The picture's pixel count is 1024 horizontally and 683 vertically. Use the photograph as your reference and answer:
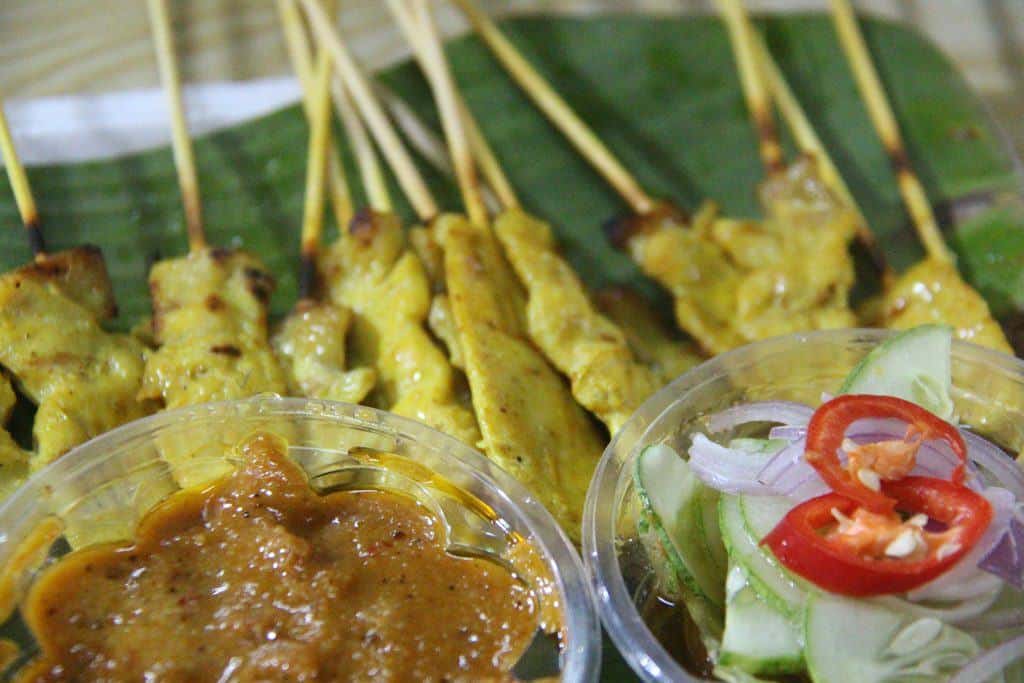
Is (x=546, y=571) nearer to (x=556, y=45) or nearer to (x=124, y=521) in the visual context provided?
(x=124, y=521)

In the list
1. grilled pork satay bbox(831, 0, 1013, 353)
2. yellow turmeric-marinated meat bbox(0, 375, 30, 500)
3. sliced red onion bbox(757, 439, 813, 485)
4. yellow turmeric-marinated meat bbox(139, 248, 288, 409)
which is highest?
yellow turmeric-marinated meat bbox(139, 248, 288, 409)

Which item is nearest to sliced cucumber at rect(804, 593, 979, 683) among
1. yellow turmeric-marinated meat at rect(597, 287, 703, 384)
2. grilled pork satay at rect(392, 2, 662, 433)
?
grilled pork satay at rect(392, 2, 662, 433)

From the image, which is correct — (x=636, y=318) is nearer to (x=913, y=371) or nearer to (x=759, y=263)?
(x=759, y=263)

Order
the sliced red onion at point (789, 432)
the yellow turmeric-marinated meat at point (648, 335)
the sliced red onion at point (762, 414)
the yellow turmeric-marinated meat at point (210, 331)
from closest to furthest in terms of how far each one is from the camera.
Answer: the sliced red onion at point (789, 432) < the sliced red onion at point (762, 414) < the yellow turmeric-marinated meat at point (210, 331) < the yellow turmeric-marinated meat at point (648, 335)

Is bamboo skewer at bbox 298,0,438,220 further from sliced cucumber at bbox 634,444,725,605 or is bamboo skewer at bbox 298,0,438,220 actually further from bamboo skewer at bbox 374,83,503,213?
sliced cucumber at bbox 634,444,725,605

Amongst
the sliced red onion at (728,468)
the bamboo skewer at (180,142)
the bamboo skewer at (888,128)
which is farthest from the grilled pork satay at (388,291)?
the bamboo skewer at (888,128)

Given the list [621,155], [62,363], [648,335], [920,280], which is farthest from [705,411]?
[62,363]

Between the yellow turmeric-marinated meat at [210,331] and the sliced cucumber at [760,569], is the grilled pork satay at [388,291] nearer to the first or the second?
the yellow turmeric-marinated meat at [210,331]
